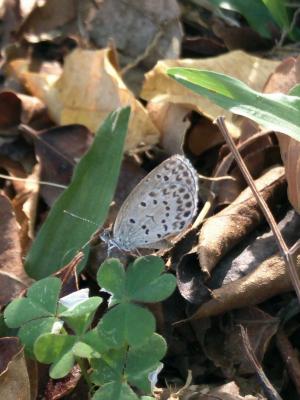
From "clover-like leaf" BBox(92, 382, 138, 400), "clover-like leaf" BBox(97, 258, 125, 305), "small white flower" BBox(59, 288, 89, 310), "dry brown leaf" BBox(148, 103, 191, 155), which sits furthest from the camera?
"dry brown leaf" BBox(148, 103, 191, 155)

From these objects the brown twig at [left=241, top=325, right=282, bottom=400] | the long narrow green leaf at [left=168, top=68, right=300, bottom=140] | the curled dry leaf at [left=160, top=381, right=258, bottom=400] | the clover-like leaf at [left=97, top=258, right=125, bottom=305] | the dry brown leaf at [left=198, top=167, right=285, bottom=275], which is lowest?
the curled dry leaf at [left=160, top=381, right=258, bottom=400]

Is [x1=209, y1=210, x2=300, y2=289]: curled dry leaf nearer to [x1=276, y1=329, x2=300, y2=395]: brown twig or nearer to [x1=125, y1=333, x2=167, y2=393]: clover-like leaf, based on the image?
[x1=276, y1=329, x2=300, y2=395]: brown twig

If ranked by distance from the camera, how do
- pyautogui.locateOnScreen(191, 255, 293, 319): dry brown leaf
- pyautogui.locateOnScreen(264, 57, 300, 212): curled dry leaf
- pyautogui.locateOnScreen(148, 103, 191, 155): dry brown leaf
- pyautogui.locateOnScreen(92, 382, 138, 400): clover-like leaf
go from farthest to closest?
pyautogui.locateOnScreen(148, 103, 191, 155): dry brown leaf
pyautogui.locateOnScreen(264, 57, 300, 212): curled dry leaf
pyautogui.locateOnScreen(191, 255, 293, 319): dry brown leaf
pyautogui.locateOnScreen(92, 382, 138, 400): clover-like leaf

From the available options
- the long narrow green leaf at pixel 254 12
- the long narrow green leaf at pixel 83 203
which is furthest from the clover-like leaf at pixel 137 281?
the long narrow green leaf at pixel 254 12

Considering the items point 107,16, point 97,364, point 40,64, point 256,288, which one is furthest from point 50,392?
A: point 107,16

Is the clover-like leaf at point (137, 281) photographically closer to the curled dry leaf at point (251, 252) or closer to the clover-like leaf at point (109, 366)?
the clover-like leaf at point (109, 366)

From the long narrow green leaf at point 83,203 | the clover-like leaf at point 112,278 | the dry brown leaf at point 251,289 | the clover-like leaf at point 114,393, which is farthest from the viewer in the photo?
the long narrow green leaf at point 83,203

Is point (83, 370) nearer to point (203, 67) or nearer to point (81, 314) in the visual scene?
point (81, 314)

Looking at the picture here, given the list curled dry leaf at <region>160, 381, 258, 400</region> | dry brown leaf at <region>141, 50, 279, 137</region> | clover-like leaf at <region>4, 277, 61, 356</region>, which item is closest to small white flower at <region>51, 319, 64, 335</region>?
clover-like leaf at <region>4, 277, 61, 356</region>
